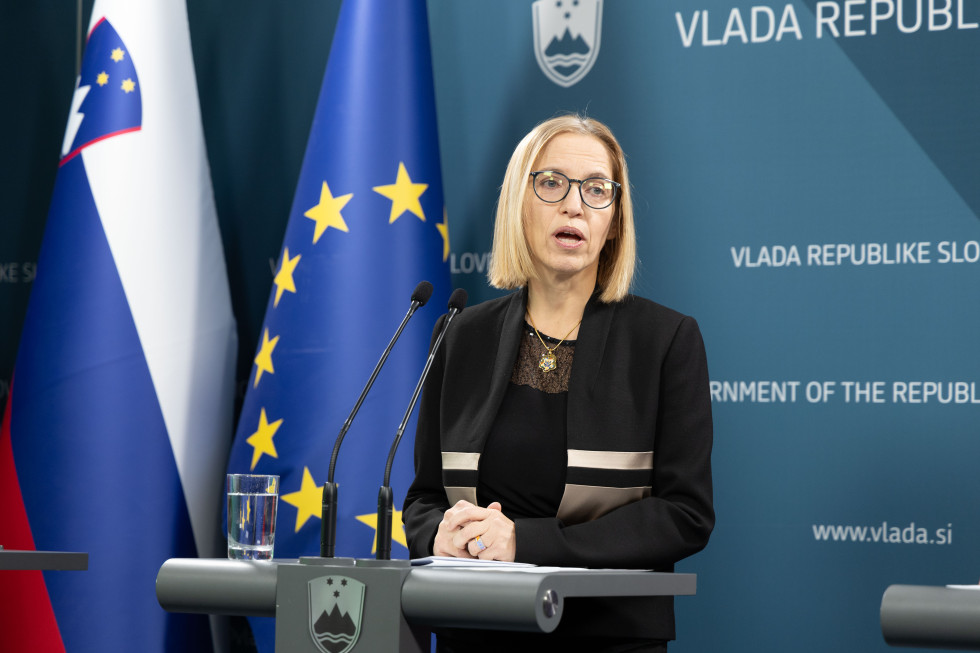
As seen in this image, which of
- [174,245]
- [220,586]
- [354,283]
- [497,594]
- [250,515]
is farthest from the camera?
[174,245]

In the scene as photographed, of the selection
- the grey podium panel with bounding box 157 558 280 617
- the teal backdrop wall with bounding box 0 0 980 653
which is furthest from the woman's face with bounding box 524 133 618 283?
the teal backdrop wall with bounding box 0 0 980 653

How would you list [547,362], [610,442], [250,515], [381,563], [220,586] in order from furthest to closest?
[547,362] < [610,442] < [250,515] < [220,586] < [381,563]

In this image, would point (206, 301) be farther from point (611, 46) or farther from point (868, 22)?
point (868, 22)

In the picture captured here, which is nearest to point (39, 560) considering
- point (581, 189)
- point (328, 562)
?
point (328, 562)

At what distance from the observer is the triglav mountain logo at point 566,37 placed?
340cm

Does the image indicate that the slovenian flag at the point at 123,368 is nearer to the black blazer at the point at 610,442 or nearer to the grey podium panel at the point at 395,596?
the black blazer at the point at 610,442

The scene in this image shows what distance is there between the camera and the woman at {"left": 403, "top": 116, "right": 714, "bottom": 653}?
1988mm

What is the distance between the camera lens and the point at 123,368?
125 inches

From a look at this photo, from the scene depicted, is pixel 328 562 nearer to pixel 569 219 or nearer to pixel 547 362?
pixel 547 362

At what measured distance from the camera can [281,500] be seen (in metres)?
3.09

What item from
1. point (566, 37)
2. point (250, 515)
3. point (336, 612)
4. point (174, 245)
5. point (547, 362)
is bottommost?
point (336, 612)

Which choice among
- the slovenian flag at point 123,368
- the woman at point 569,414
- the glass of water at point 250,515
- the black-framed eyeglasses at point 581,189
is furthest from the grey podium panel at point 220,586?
the slovenian flag at point 123,368

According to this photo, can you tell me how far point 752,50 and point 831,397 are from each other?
968 millimetres

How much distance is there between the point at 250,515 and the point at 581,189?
91 centimetres
